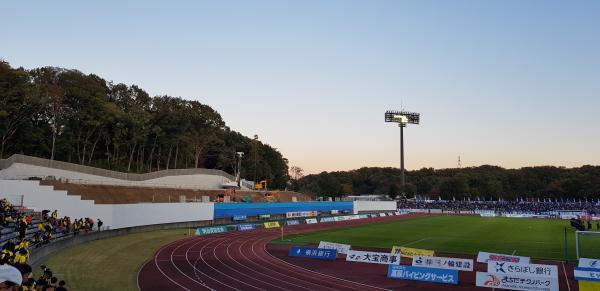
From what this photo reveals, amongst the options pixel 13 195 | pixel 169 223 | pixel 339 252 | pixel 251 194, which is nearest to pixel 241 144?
pixel 251 194

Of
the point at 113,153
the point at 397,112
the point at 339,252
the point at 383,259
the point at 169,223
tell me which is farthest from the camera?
the point at 397,112

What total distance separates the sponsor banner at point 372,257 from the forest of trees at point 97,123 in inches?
1812

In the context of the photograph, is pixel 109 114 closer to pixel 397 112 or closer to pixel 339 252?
pixel 339 252

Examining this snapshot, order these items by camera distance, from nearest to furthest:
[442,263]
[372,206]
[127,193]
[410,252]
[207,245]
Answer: [442,263] < [410,252] < [207,245] < [127,193] < [372,206]

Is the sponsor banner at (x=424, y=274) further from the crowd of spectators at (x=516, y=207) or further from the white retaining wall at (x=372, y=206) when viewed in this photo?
the crowd of spectators at (x=516, y=207)

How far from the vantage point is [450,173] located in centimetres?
18588

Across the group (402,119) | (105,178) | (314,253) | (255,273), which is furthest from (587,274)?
(402,119)

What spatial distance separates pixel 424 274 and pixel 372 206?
7130cm

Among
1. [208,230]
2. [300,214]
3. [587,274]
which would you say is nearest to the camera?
[587,274]

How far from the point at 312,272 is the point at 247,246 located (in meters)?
12.9

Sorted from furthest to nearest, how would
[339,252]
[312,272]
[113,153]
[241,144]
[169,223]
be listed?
[241,144], [113,153], [169,223], [339,252], [312,272]

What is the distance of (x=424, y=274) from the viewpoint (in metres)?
23.6

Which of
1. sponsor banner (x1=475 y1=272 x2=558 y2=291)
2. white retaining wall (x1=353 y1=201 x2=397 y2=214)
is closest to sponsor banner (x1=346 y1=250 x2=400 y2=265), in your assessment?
sponsor banner (x1=475 y1=272 x2=558 y2=291)

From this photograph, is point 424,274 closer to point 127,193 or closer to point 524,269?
point 524,269
